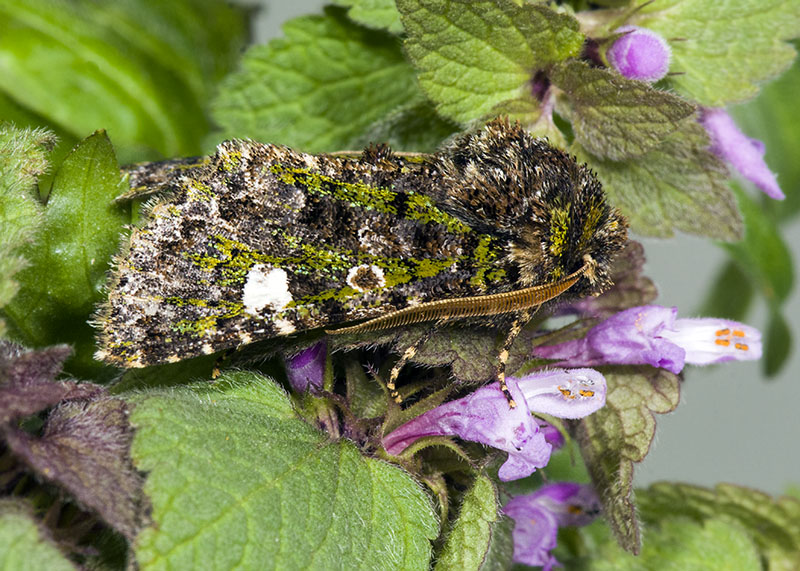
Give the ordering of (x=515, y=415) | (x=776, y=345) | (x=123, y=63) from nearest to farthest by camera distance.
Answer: (x=515, y=415), (x=123, y=63), (x=776, y=345)

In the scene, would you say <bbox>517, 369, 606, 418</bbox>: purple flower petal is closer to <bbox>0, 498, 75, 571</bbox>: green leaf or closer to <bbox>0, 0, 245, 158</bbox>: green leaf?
<bbox>0, 498, 75, 571</bbox>: green leaf

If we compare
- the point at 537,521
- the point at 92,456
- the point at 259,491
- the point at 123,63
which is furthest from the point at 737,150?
the point at 123,63

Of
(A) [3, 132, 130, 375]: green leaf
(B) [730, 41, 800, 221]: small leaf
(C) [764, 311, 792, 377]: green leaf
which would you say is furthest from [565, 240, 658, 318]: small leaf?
(B) [730, 41, 800, 221]: small leaf

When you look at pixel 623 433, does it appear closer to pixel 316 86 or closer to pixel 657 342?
pixel 657 342

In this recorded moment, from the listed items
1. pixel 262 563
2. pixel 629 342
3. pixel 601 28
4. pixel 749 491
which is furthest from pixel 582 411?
pixel 749 491

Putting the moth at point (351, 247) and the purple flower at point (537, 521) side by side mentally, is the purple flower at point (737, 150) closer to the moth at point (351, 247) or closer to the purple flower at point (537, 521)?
the moth at point (351, 247)

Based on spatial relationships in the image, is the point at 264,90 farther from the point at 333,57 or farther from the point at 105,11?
the point at 105,11
